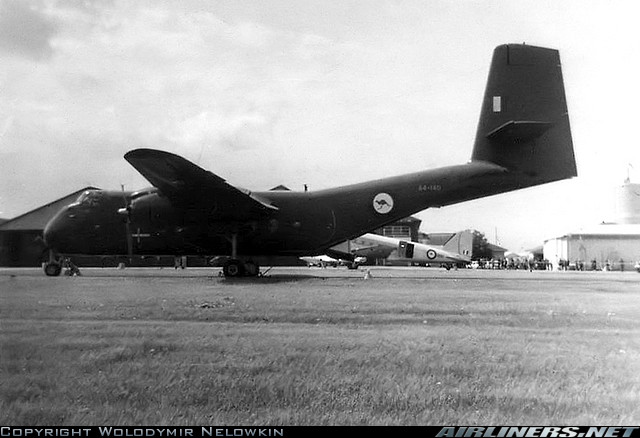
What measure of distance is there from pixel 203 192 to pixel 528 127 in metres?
9.26

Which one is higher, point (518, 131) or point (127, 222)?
point (518, 131)

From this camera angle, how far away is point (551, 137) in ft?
45.4

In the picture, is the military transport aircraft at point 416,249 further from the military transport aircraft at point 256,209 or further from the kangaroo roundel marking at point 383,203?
the kangaroo roundel marking at point 383,203

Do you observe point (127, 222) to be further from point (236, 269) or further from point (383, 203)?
point (383, 203)

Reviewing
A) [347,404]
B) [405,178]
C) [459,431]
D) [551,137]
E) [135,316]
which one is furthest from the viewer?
[405,178]

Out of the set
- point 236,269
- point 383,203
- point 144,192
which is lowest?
point 236,269

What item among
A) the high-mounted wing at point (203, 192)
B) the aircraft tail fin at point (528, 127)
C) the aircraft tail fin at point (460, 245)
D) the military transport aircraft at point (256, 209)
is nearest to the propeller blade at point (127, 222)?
the military transport aircraft at point (256, 209)

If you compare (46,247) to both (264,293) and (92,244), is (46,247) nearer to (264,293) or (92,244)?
(92,244)

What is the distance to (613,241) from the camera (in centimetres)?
1006

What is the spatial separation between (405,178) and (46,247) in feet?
41.1

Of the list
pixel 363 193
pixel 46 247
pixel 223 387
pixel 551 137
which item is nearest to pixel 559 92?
pixel 551 137

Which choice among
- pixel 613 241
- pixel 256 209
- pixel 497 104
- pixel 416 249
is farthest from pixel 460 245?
pixel 613 241

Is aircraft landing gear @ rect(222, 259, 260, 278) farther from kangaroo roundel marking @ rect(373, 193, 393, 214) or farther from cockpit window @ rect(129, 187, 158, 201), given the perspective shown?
kangaroo roundel marking @ rect(373, 193, 393, 214)

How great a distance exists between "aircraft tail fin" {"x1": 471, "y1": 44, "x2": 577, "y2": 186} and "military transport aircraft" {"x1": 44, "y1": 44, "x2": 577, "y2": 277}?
1.6 inches
